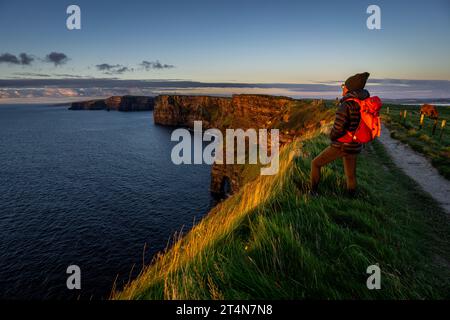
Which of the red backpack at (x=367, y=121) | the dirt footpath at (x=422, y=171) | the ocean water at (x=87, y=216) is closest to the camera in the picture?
the red backpack at (x=367, y=121)

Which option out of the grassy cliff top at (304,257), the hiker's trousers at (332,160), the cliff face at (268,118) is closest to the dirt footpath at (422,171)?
the grassy cliff top at (304,257)

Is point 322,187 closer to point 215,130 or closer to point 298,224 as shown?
point 298,224

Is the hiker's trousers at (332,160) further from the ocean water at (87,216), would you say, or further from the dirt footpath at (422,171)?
the ocean water at (87,216)

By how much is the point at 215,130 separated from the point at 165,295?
17346 cm

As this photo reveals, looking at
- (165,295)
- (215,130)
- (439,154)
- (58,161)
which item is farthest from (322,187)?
(215,130)

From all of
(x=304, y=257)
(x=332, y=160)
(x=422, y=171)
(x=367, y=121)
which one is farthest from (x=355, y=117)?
(x=422, y=171)

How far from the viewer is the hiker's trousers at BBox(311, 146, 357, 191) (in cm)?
553

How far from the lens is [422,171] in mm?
11555

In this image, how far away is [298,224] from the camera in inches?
154

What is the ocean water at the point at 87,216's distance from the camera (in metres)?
28.1

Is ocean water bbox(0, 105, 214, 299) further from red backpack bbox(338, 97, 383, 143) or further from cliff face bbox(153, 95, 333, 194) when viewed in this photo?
red backpack bbox(338, 97, 383, 143)

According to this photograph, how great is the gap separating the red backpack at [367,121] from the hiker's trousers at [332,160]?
0.41m

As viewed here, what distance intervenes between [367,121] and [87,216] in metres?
45.1

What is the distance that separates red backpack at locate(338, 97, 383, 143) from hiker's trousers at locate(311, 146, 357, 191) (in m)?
0.41
